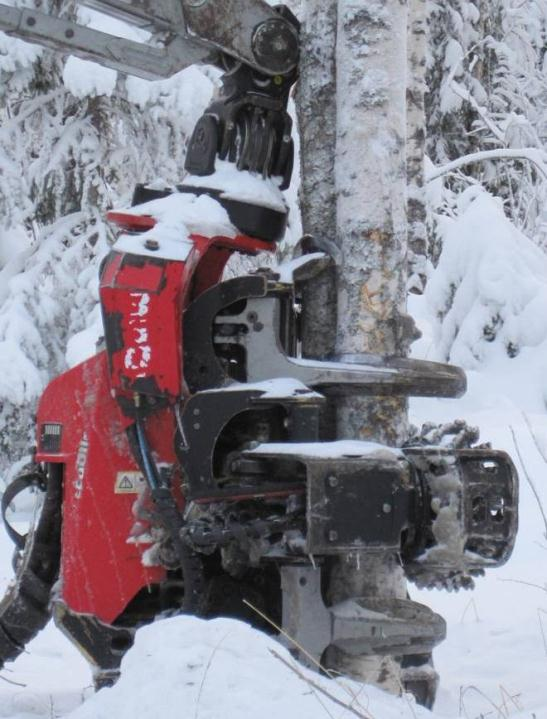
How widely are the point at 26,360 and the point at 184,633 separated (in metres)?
7.96

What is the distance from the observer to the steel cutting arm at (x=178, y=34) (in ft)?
13.5

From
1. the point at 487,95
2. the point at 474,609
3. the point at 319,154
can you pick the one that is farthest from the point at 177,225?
the point at 487,95

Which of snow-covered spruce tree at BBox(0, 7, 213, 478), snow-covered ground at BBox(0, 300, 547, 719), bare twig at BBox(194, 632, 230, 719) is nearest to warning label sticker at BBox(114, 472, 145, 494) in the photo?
snow-covered ground at BBox(0, 300, 547, 719)

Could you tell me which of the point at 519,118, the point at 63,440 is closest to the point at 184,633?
the point at 63,440

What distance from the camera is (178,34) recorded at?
4.16 m

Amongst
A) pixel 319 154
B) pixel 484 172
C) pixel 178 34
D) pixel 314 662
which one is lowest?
pixel 314 662

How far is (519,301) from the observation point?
39.0 ft

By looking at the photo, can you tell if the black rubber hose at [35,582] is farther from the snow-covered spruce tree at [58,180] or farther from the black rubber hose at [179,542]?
the snow-covered spruce tree at [58,180]

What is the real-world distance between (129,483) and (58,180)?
774 centimetres

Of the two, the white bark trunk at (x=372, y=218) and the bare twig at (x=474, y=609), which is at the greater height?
the white bark trunk at (x=372, y=218)

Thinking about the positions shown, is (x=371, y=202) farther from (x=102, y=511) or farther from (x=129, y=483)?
(x=102, y=511)

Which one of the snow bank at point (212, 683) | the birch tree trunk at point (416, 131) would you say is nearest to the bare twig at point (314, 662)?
the snow bank at point (212, 683)

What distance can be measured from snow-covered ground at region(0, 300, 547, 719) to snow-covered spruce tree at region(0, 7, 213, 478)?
299 centimetres

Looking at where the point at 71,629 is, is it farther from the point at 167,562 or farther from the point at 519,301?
the point at 519,301
